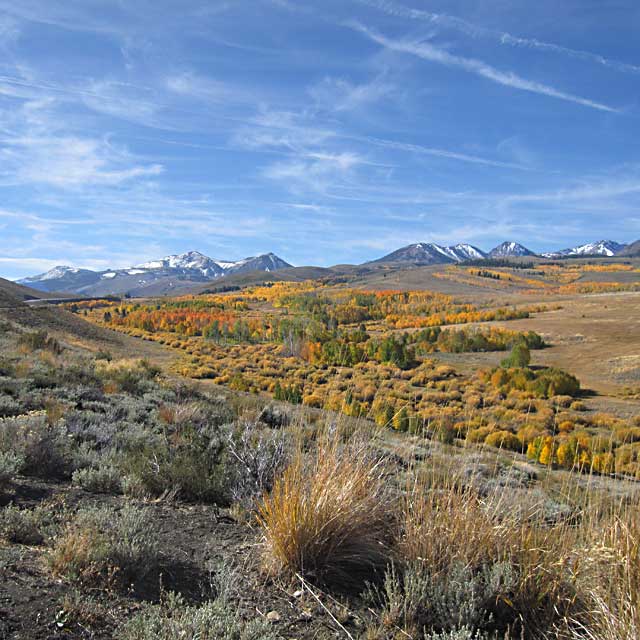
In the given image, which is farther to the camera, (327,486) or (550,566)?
(327,486)

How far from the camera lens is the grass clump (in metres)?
3.10

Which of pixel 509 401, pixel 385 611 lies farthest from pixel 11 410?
pixel 509 401

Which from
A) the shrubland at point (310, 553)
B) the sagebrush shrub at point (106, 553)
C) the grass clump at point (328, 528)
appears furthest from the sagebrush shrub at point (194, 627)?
the grass clump at point (328, 528)

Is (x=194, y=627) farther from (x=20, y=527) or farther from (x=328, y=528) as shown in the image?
(x=20, y=527)

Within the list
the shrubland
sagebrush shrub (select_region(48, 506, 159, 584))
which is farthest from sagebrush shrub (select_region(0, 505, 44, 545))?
sagebrush shrub (select_region(48, 506, 159, 584))

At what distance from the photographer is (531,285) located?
19888 cm

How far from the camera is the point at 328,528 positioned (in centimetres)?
315

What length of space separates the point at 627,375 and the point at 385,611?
157ft

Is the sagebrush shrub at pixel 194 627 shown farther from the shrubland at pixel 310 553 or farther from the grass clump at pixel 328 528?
the grass clump at pixel 328 528

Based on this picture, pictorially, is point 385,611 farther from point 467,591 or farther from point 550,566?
point 550,566

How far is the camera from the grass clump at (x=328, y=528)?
3104 mm

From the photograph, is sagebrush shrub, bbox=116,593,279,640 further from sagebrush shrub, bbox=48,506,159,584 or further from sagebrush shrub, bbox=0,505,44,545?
sagebrush shrub, bbox=0,505,44,545

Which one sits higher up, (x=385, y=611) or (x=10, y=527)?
(x=10, y=527)

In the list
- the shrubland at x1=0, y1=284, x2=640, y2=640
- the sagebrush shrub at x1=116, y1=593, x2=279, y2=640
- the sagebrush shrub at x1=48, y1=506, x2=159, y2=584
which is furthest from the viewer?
the sagebrush shrub at x1=48, y1=506, x2=159, y2=584
